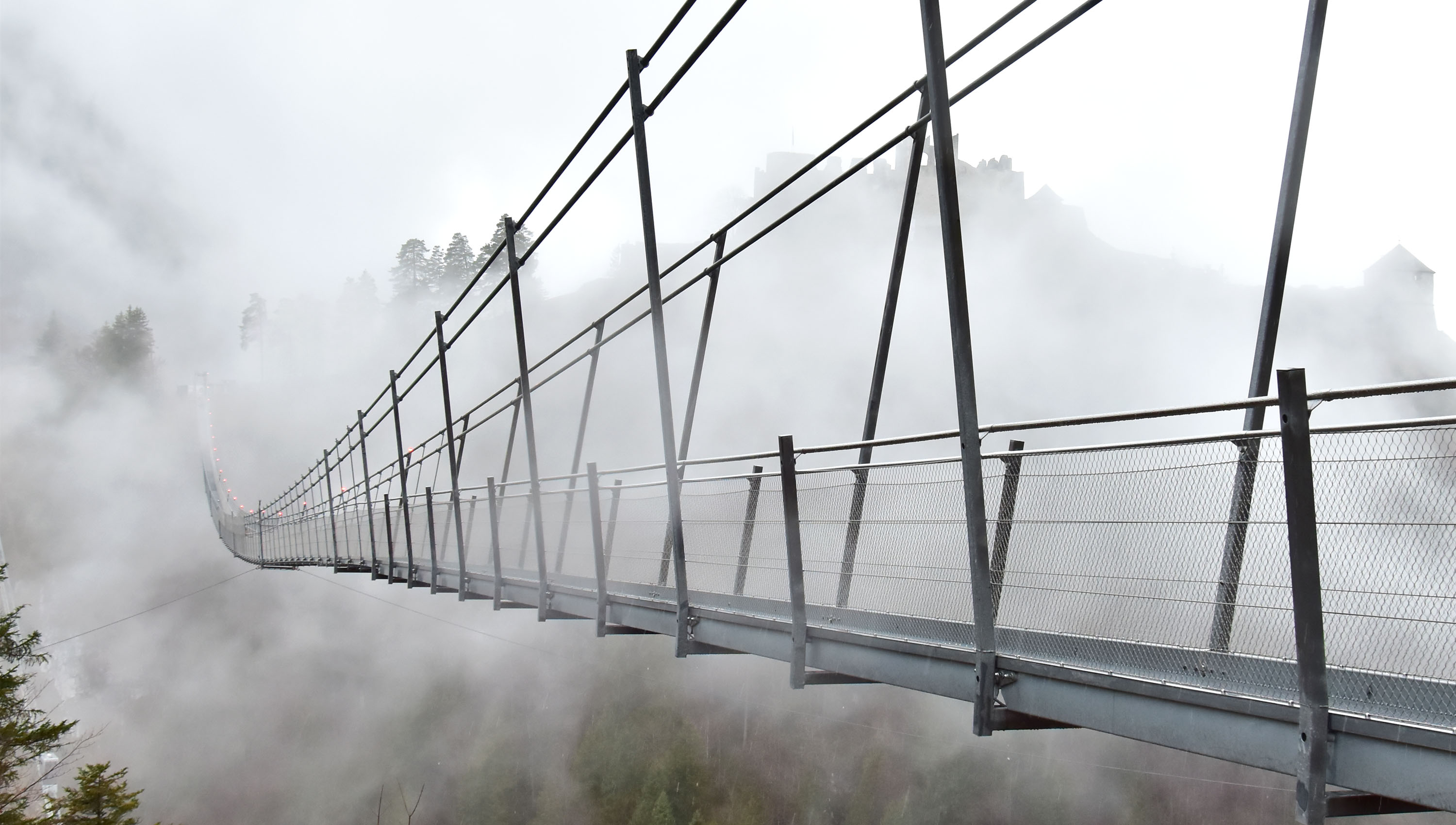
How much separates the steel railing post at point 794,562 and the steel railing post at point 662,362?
1.01 meters

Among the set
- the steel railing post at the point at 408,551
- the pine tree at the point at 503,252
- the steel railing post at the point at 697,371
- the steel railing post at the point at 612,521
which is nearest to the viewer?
the steel railing post at the point at 697,371

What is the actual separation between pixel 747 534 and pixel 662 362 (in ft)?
3.96

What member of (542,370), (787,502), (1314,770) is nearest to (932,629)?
(787,502)

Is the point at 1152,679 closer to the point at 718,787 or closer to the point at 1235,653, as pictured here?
the point at 1235,653

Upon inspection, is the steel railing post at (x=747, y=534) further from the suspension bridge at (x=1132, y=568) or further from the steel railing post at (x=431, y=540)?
the steel railing post at (x=431, y=540)

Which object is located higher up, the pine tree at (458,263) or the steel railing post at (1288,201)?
the pine tree at (458,263)

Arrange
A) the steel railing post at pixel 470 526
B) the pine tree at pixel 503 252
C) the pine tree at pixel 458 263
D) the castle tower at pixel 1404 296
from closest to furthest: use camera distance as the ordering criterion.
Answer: the castle tower at pixel 1404 296 < the steel railing post at pixel 470 526 < the pine tree at pixel 503 252 < the pine tree at pixel 458 263

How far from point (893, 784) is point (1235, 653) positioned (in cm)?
4294

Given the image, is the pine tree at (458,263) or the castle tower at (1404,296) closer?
the castle tower at (1404,296)

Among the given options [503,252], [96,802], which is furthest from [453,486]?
[503,252]

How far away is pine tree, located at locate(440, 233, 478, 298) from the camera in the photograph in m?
101

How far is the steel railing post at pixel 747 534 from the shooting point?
591cm

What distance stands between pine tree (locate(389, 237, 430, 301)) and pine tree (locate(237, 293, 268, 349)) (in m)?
21.9

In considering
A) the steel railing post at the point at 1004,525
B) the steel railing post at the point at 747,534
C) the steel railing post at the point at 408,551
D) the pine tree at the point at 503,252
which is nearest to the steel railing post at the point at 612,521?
the steel railing post at the point at 747,534
